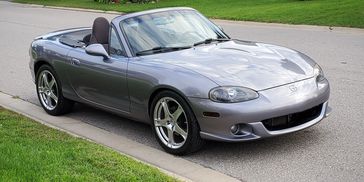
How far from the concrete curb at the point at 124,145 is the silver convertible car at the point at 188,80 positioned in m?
0.19

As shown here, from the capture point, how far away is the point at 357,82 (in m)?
8.22

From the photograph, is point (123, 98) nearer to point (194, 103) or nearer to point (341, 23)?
point (194, 103)

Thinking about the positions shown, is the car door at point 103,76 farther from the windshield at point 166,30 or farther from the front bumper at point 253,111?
the front bumper at point 253,111

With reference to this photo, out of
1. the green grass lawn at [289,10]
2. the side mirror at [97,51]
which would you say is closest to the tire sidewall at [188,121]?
the side mirror at [97,51]

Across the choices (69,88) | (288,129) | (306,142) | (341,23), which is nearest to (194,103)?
(288,129)

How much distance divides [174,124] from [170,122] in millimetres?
74

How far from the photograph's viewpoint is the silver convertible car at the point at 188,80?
16.9 feet

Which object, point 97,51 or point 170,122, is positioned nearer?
point 170,122

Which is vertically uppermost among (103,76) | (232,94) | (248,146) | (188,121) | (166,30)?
(166,30)

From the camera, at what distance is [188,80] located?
5324mm

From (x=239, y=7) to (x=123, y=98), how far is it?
656 inches

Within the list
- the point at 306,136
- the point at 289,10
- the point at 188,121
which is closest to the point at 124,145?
the point at 188,121

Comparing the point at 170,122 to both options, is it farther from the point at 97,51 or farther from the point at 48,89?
the point at 48,89

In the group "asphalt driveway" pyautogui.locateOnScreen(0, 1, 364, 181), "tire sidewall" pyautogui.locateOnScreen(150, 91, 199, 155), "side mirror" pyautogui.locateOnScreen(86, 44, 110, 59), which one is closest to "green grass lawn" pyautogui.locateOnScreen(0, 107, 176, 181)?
"tire sidewall" pyautogui.locateOnScreen(150, 91, 199, 155)
